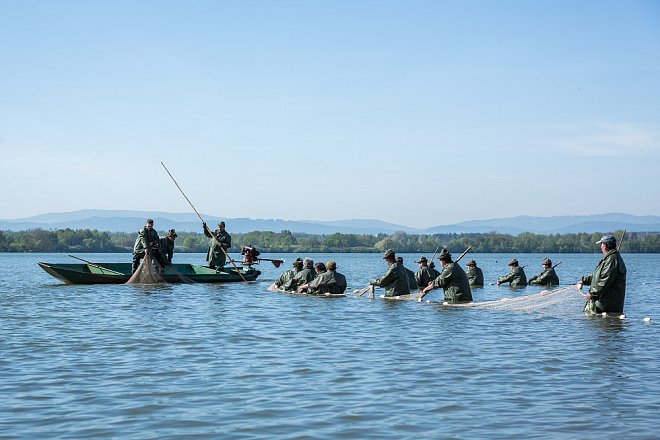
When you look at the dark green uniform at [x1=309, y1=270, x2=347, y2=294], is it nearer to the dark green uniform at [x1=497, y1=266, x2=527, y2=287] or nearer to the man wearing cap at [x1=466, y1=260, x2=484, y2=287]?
the man wearing cap at [x1=466, y1=260, x2=484, y2=287]

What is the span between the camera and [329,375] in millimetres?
12578

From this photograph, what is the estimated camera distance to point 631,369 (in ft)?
43.0

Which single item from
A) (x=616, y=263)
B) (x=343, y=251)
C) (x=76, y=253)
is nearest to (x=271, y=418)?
(x=616, y=263)

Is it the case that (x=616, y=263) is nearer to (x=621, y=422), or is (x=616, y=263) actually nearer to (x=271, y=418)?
(x=621, y=422)

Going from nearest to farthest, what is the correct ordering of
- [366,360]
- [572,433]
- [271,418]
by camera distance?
1. [572,433]
2. [271,418]
3. [366,360]

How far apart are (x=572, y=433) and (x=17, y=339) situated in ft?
36.4

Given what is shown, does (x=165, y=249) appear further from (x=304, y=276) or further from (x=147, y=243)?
(x=304, y=276)

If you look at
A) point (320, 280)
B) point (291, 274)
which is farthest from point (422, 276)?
point (291, 274)

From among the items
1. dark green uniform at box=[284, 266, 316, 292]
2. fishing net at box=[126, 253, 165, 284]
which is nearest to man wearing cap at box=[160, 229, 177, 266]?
fishing net at box=[126, 253, 165, 284]

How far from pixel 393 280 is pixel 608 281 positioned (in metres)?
8.61

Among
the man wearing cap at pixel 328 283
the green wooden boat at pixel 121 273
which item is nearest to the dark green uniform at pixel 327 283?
the man wearing cap at pixel 328 283

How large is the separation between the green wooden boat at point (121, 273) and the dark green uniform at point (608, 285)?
733 inches

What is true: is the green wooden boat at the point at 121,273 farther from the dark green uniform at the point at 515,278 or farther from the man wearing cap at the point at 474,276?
the dark green uniform at the point at 515,278

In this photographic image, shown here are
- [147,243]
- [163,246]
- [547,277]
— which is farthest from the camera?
[547,277]
